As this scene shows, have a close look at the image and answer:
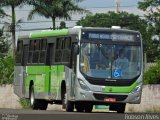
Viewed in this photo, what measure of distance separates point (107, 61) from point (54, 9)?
3910cm

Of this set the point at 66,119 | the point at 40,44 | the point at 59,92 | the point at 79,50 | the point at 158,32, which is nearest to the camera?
the point at 66,119

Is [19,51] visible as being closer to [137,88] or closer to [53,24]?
[137,88]

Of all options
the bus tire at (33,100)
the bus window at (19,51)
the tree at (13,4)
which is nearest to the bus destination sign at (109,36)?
the bus tire at (33,100)

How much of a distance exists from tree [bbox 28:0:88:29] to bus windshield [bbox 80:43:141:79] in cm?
3800

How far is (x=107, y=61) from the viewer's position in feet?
100

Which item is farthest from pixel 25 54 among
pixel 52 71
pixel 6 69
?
pixel 6 69

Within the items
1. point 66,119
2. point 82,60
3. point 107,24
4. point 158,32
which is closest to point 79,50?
point 82,60

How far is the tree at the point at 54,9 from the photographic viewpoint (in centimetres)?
6881

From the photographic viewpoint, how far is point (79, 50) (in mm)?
30375

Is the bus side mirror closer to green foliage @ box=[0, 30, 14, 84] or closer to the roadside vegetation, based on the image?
the roadside vegetation

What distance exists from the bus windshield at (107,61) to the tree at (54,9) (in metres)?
38.0

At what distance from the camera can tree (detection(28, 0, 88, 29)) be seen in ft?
226

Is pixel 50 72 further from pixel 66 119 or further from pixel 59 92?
pixel 66 119

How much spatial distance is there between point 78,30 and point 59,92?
118 inches
